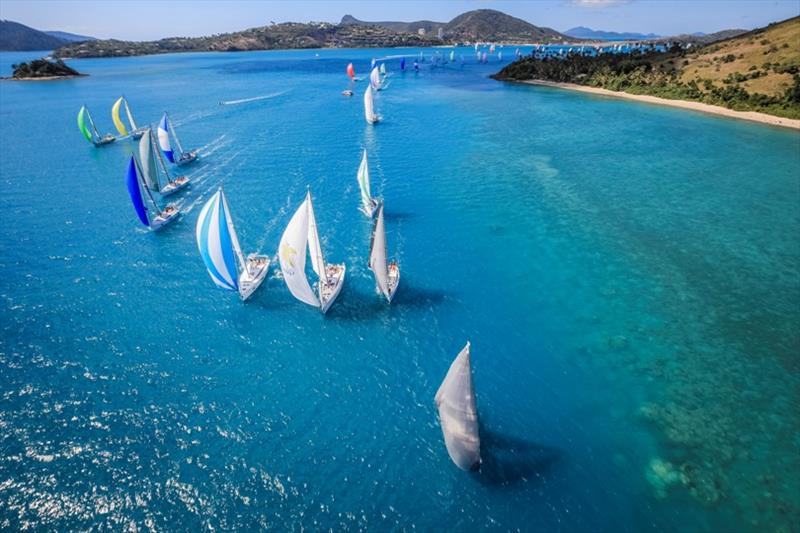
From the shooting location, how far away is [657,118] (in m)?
103

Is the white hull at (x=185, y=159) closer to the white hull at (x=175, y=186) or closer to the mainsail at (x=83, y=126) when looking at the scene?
the white hull at (x=175, y=186)

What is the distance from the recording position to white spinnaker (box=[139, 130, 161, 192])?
173 feet

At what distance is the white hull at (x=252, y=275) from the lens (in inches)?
1476

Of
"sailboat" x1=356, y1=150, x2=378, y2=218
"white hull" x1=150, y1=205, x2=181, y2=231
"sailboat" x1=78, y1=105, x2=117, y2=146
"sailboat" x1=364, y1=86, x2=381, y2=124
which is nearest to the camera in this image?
"sailboat" x1=356, y1=150, x2=378, y2=218

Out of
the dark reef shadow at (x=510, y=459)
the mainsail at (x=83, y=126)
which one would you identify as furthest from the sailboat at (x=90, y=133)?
the dark reef shadow at (x=510, y=459)

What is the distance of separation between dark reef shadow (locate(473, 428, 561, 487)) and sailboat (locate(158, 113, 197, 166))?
6307 cm

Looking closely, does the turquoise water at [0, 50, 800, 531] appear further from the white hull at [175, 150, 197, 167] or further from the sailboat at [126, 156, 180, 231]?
the white hull at [175, 150, 197, 167]

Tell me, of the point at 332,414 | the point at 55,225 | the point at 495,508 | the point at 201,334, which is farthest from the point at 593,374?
the point at 55,225

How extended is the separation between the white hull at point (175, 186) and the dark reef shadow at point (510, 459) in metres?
57.0

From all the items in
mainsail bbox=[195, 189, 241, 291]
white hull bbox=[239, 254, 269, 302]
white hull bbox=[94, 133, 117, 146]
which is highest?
white hull bbox=[94, 133, 117, 146]

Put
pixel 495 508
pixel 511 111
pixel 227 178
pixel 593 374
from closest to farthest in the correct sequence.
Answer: pixel 495 508 → pixel 593 374 → pixel 227 178 → pixel 511 111

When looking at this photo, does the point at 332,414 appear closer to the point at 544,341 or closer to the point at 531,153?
the point at 544,341

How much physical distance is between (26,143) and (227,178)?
56774 mm

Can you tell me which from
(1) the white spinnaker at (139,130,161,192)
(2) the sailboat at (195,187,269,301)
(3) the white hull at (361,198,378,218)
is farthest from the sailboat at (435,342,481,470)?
(1) the white spinnaker at (139,130,161,192)
